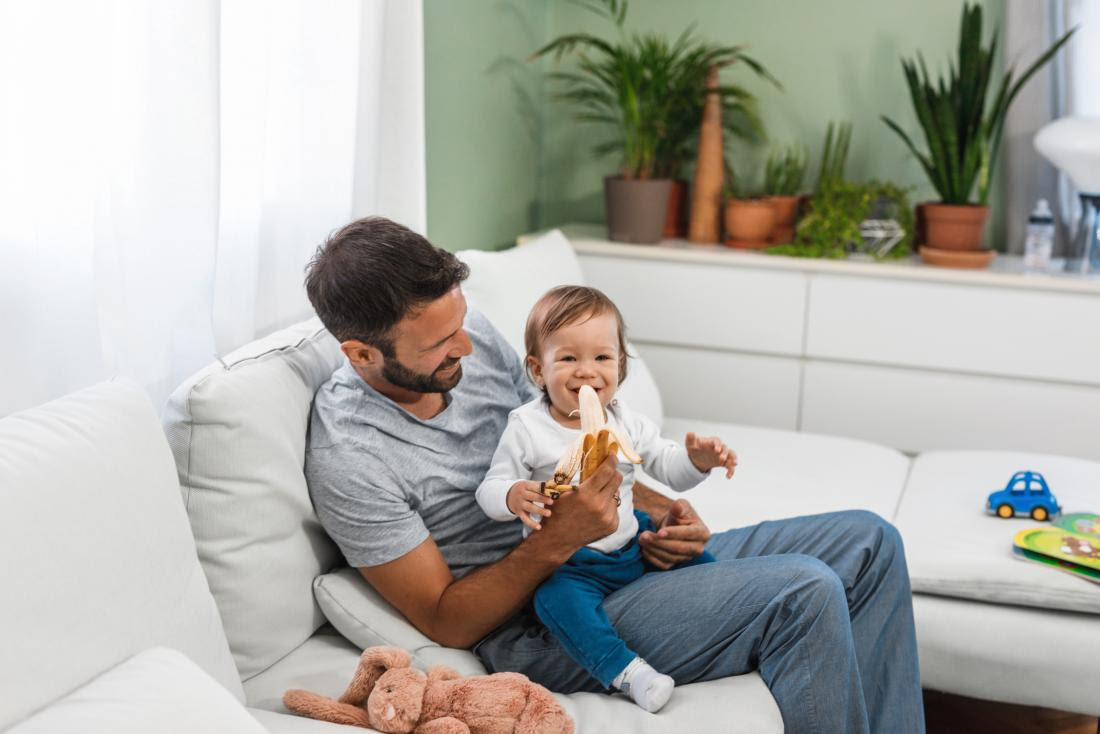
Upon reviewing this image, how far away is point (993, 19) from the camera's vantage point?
11.1 ft

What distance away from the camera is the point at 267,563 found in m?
1.64

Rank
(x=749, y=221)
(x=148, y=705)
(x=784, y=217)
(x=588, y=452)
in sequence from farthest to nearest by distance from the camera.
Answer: (x=784, y=217)
(x=749, y=221)
(x=588, y=452)
(x=148, y=705)

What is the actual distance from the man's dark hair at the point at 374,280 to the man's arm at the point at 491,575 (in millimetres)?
310

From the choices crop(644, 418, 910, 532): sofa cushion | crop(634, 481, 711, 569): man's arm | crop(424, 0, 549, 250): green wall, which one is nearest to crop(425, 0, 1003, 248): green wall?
crop(424, 0, 549, 250): green wall

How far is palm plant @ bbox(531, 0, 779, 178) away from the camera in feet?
10.8

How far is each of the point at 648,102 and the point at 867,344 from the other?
893 mm

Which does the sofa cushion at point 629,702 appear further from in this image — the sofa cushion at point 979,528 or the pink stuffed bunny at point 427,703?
the sofa cushion at point 979,528

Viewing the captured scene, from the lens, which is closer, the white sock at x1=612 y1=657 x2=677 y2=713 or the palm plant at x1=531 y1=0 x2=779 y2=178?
the white sock at x1=612 y1=657 x2=677 y2=713

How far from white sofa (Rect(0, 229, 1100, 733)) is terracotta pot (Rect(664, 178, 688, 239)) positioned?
1.04 m

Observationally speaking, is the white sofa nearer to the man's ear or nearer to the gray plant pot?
the man's ear

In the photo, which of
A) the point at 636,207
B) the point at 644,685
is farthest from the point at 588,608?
the point at 636,207

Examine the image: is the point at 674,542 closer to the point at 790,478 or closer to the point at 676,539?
the point at 676,539

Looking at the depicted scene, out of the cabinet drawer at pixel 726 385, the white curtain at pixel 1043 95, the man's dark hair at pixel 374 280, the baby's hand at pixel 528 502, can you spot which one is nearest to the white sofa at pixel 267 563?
the man's dark hair at pixel 374 280

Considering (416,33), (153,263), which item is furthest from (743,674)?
(416,33)
